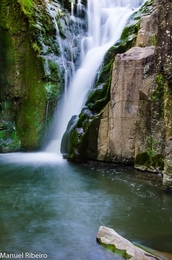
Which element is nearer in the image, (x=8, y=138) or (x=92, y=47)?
(x=8, y=138)

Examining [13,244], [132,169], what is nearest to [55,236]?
[13,244]

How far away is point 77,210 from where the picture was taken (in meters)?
5.82

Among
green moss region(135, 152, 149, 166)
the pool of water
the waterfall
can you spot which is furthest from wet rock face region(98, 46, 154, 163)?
the waterfall

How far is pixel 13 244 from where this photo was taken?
4242mm

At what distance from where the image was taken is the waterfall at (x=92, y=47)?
1372 centimetres

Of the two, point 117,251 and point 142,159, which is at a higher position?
point 117,251

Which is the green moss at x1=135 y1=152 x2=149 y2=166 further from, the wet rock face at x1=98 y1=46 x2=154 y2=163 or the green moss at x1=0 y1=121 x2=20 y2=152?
the green moss at x1=0 y1=121 x2=20 y2=152

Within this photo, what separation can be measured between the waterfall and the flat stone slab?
8716 mm

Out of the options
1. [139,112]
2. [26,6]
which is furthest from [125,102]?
[26,6]

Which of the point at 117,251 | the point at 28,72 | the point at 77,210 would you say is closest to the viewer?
the point at 117,251

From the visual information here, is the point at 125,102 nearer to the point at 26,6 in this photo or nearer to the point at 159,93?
the point at 159,93

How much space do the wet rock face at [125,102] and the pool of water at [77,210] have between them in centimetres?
69

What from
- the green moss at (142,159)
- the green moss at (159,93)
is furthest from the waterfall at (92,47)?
the green moss at (159,93)

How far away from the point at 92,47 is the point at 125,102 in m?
7.76
